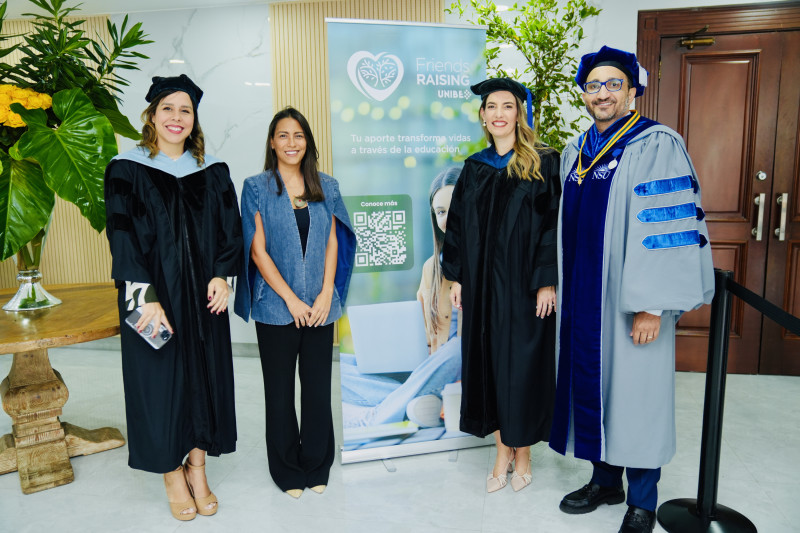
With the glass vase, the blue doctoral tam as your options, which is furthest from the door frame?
the glass vase

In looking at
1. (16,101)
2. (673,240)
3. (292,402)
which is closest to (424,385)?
(292,402)

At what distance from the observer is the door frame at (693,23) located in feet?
12.6

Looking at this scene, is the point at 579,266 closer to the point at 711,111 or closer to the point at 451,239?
the point at 451,239

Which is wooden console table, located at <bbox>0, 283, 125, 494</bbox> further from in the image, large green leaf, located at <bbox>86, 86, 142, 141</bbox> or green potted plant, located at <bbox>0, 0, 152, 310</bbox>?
large green leaf, located at <bbox>86, 86, 142, 141</bbox>

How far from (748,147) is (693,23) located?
935 mm

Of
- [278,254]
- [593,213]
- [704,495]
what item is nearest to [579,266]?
[593,213]

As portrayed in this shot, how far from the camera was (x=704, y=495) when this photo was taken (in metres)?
2.31

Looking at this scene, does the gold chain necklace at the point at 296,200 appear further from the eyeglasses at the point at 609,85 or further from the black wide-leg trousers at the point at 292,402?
the eyeglasses at the point at 609,85

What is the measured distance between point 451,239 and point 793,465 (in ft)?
6.78

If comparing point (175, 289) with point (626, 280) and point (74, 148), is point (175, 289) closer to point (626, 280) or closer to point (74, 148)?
Result: point (74, 148)

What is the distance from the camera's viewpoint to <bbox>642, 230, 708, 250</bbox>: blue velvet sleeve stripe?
2.03m

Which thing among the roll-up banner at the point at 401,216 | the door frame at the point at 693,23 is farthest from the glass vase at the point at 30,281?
the door frame at the point at 693,23

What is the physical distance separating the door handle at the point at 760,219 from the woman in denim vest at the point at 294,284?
3.04 metres

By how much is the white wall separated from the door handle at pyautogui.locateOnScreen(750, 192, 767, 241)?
3.62 metres
